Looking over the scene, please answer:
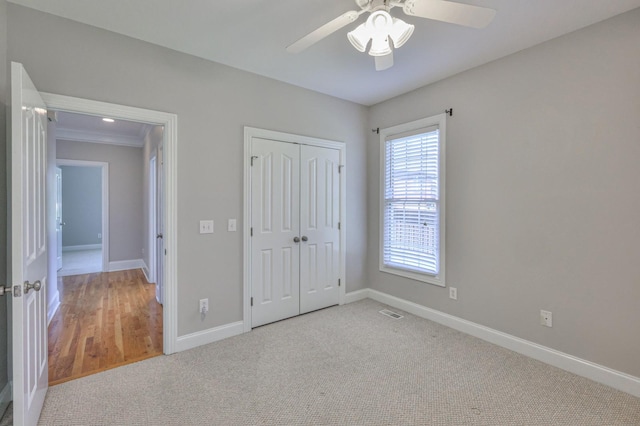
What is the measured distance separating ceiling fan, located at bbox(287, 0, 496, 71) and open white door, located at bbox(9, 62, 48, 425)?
60.3 inches

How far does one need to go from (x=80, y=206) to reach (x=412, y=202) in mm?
9073

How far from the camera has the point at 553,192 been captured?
2500 mm

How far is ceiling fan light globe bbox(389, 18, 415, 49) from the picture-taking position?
5.59 ft

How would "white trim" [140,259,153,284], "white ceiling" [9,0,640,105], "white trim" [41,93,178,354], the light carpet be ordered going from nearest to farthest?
the light carpet, "white ceiling" [9,0,640,105], "white trim" [41,93,178,354], "white trim" [140,259,153,284]

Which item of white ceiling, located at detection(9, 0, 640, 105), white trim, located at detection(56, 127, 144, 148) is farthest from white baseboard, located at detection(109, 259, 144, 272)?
white ceiling, located at detection(9, 0, 640, 105)

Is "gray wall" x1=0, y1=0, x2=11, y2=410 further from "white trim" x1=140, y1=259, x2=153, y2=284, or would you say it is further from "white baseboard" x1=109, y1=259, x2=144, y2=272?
"white baseboard" x1=109, y1=259, x2=144, y2=272

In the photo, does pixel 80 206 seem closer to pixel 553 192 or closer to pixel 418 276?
pixel 418 276

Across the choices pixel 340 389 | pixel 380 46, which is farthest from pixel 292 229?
pixel 380 46

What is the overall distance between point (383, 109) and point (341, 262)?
206 cm

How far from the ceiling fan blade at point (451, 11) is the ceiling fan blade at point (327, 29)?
0.92ft

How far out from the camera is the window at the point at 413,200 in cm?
332

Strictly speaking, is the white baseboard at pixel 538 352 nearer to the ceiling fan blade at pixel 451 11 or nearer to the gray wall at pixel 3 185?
the ceiling fan blade at pixel 451 11

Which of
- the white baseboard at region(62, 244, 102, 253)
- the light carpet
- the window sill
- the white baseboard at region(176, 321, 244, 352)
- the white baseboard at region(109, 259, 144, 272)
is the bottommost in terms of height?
the light carpet

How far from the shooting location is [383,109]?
3951mm
